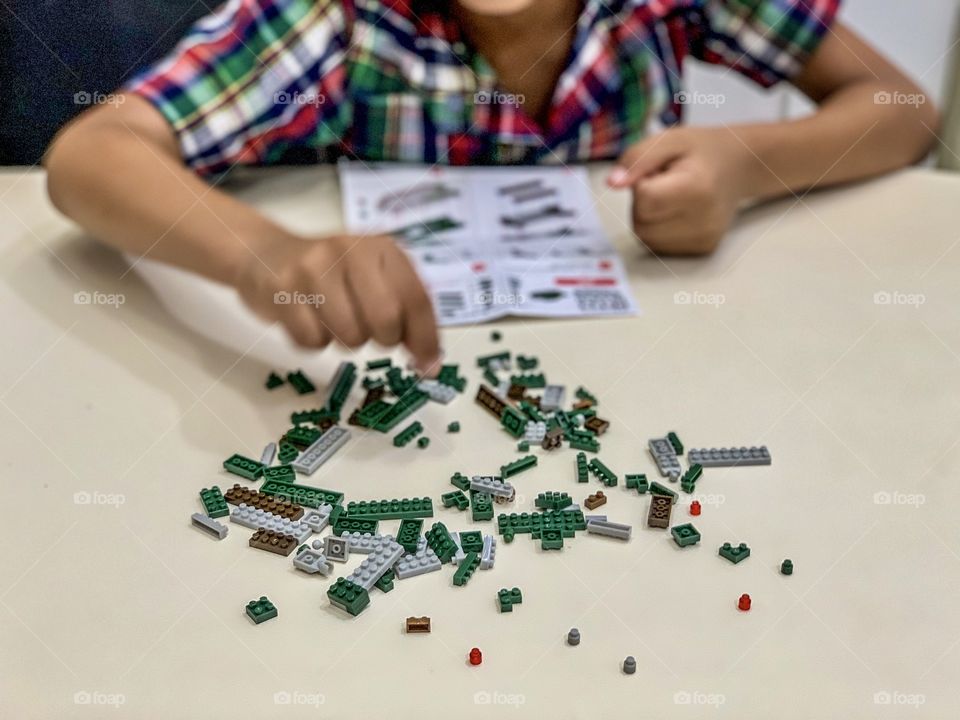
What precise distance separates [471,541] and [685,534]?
15cm

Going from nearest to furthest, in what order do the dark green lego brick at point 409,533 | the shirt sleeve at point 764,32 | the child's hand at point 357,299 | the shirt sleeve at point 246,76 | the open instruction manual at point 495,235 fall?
the dark green lego brick at point 409,533
the child's hand at point 357,299
the open instruction manual at point 495,235
the shirt sleeve at point 246,76
the shirt sleeve at point 764,32

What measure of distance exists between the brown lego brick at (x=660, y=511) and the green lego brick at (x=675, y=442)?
0.20 feet

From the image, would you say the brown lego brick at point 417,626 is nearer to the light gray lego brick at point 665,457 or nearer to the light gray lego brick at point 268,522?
the light gray lego brick at point 268,522

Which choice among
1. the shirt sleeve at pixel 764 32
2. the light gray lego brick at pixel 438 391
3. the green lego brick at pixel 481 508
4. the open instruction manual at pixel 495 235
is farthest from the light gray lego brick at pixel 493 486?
the shirt sleeve at pixel 764 32

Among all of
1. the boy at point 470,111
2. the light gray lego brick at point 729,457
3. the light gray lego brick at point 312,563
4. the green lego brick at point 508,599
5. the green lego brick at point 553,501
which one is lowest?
the light gray lego brick at point 729,457

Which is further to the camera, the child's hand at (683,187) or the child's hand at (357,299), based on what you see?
the child's hand at (683,187)

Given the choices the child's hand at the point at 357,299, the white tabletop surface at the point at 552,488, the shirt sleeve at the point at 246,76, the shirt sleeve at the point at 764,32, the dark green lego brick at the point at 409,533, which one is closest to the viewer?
the white tabletop surface at the point at 552,488

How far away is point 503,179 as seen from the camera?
1166 mm

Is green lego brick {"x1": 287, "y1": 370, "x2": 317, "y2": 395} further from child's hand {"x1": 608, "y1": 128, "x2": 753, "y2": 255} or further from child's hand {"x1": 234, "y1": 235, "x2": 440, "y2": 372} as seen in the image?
child's hand {"x1": 608, "y1": 128, "x2": 753, "y2": 255}

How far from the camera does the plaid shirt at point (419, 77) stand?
42.9 inches

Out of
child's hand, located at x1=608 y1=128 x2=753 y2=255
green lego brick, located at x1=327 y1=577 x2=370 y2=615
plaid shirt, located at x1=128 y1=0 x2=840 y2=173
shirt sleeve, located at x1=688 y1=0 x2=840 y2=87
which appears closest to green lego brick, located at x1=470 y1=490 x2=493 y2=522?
green lego brick, located at x1=327 y1=577 x2=370 y2=615

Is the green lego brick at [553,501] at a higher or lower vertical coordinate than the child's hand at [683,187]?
lower

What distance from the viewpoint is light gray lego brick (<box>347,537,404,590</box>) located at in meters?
0.64

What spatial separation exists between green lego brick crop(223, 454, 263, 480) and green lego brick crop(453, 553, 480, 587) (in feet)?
0.61
